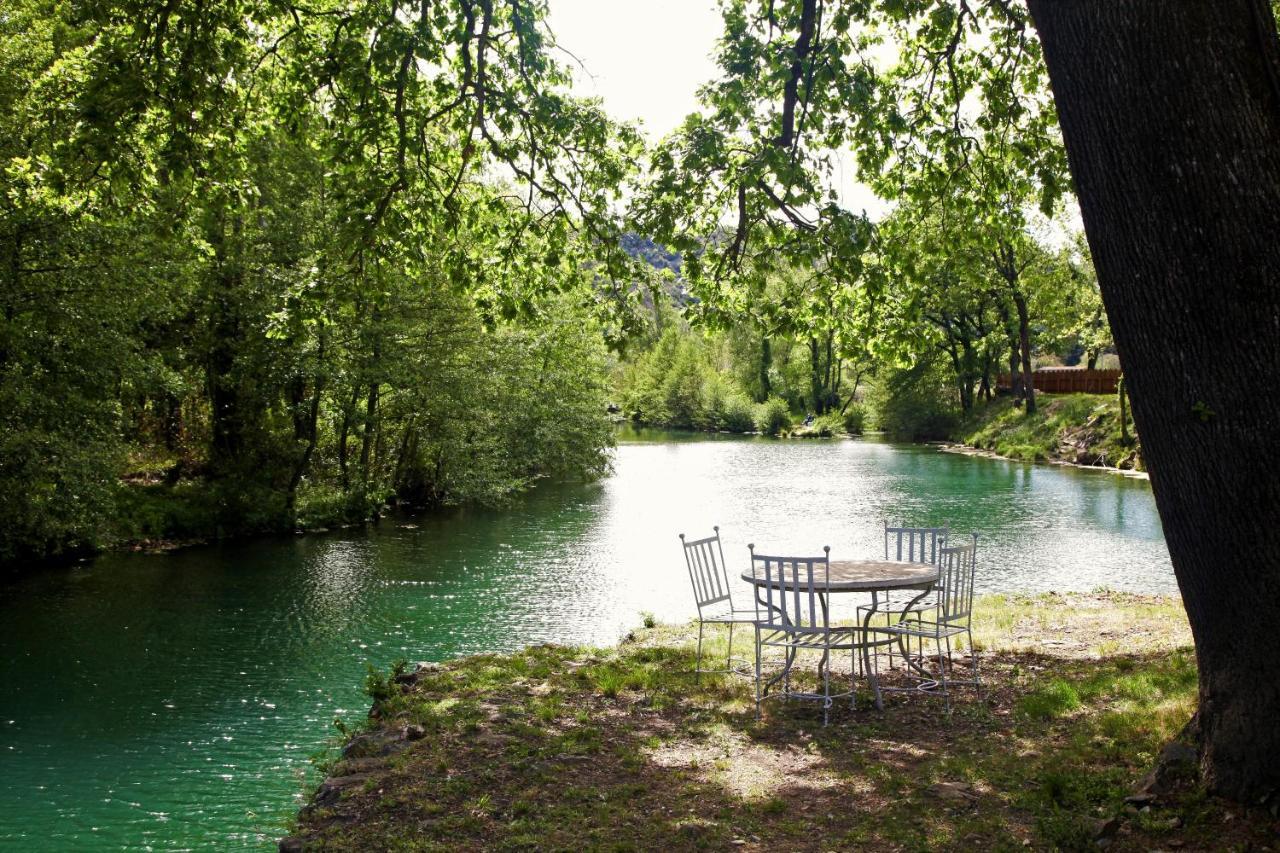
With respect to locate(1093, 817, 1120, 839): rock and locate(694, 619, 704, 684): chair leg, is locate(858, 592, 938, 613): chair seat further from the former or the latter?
locate(1093, 817, 1120, 839): rock

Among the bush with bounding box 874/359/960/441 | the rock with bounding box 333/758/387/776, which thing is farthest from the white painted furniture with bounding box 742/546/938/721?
the bush with bounding box 874/359/960/441

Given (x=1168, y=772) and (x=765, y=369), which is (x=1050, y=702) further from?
(x=765, y=369)

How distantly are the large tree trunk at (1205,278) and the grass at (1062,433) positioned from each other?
30126mm

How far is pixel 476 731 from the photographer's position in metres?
6.33

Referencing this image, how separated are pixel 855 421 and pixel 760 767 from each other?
5479 centimetres

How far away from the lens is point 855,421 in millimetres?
Result: 58906

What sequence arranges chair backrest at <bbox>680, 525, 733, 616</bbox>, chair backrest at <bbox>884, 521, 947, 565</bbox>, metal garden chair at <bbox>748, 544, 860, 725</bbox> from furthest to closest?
1. chair backrest at <bbox>884, 521, 947, 565</bbox>
2. chair backrest at <bbox>680, 525, 733, 616</bbox>
3. metal garden chair at <bbox>748, 544, 860, 725</bbox>

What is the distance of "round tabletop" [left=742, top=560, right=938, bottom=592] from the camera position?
6.61 metres

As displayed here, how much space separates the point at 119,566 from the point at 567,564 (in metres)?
7.67

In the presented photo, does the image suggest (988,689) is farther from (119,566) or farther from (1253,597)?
(119,566)

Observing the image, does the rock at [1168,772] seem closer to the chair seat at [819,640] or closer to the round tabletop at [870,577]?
the round tabletop at [870,577]

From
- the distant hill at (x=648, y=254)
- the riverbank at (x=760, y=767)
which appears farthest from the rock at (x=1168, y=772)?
the distant hill at (x=648, y=254)

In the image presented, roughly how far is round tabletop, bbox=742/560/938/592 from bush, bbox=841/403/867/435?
52319mm

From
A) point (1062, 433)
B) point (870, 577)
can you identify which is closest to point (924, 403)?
point (1062, 433)
